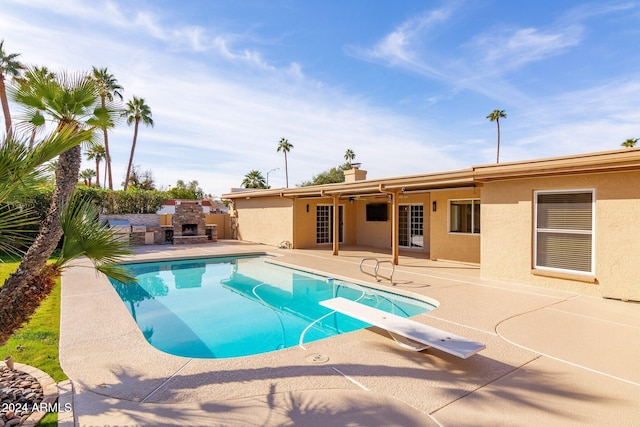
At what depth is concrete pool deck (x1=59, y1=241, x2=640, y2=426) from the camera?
3.41m

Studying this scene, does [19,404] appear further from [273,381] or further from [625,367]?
[625,367]

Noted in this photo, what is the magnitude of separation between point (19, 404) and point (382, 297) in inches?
290

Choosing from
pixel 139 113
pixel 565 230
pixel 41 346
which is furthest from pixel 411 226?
pixel 139 113

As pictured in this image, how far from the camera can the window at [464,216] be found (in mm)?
12875

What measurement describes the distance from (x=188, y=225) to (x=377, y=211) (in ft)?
38.0

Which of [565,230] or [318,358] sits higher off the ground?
[565,230]

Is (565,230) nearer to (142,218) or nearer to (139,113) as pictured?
(142,218)

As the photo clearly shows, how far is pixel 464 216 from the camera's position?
13242 millimetres

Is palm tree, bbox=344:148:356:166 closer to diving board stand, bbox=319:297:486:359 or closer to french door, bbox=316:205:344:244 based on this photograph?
french door, bbox=316:205:344:244

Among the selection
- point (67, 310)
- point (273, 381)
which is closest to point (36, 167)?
point (273, 381)

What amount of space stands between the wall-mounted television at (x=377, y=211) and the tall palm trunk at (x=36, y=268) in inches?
611

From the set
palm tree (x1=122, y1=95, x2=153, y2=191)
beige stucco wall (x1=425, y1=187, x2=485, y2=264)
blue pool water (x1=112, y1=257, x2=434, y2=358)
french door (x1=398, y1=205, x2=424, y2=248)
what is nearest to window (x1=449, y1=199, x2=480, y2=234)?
beige stucco wall (x1=425, y1=187, x2=485, y2=264)

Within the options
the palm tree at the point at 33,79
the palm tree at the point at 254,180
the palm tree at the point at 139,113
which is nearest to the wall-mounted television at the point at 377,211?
the palm tree at the point at 33,79

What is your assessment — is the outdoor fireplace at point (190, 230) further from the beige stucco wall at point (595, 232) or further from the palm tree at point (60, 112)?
the palm tree at point (60, 112)
